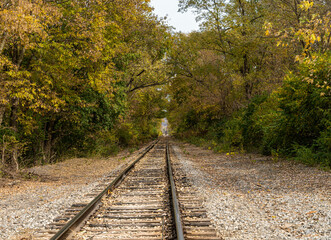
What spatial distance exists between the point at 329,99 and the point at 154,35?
13830 mm

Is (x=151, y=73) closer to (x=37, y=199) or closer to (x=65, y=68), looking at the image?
(x=65, y=68)

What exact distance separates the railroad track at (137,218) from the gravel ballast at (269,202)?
396 millimetres

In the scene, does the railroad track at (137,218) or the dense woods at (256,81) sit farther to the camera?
the dense woods at (256,81)

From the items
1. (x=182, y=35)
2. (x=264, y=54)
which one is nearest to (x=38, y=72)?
(x=264, y=54)

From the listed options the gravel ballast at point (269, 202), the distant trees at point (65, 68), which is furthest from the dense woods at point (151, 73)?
the gravel ballast at point (269, 202)

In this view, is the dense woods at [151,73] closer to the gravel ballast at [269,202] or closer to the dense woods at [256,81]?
the dense woods at [256,81]

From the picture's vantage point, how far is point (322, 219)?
5.24 meters

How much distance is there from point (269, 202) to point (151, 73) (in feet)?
Result: 52.5

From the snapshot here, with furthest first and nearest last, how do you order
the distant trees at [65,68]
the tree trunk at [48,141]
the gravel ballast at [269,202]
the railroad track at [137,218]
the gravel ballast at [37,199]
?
the tree trunk at [48,141], the distant trees at [65,68], the gravel ballast at [37,199], the gravel ballast at [269,202], the railroad track at [137,218]

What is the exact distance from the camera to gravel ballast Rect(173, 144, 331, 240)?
491cm

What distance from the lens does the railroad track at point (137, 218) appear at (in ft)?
15.4

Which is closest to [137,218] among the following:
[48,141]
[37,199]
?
[37,199]

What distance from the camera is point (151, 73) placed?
21344mm

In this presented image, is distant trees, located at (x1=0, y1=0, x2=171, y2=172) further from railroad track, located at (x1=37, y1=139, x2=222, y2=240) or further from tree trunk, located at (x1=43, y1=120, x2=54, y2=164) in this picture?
railroad track, located at (x1=37, y1=139, x2=222, y2=240)
